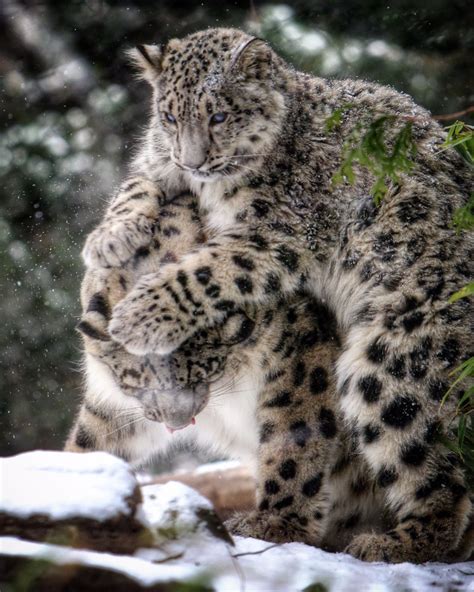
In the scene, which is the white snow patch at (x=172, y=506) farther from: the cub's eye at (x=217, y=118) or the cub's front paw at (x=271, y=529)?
the cub's eye at (x=217, y=118)

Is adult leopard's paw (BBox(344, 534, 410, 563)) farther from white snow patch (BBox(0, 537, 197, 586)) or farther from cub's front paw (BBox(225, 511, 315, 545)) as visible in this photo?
white snow patch (BBox(0, 537, 197, 586))

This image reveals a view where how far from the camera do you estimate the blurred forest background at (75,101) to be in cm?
730

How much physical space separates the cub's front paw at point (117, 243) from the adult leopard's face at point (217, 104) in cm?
40

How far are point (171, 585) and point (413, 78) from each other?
5221mm

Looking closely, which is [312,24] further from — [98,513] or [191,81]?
[98,513]

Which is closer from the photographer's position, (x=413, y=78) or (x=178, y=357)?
(x=178, y=357)

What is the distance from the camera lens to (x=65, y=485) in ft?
10.6

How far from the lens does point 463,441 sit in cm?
433

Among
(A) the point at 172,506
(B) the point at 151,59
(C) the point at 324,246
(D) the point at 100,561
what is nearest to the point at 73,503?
(D) the point at 100,561

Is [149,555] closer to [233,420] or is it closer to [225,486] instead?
[233,420]

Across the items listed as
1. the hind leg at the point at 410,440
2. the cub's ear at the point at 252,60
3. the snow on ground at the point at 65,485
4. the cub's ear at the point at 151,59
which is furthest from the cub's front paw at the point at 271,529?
the cub's ear at the point at 151,59

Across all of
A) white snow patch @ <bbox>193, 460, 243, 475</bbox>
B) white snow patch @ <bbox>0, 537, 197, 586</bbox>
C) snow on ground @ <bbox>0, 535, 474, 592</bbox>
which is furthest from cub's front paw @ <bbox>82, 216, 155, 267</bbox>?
white snow patch @ <bbox>0, 537, 197, 586</bbox>

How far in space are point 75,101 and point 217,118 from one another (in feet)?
8.30

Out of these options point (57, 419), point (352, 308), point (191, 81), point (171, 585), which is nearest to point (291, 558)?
point (171, 585)
